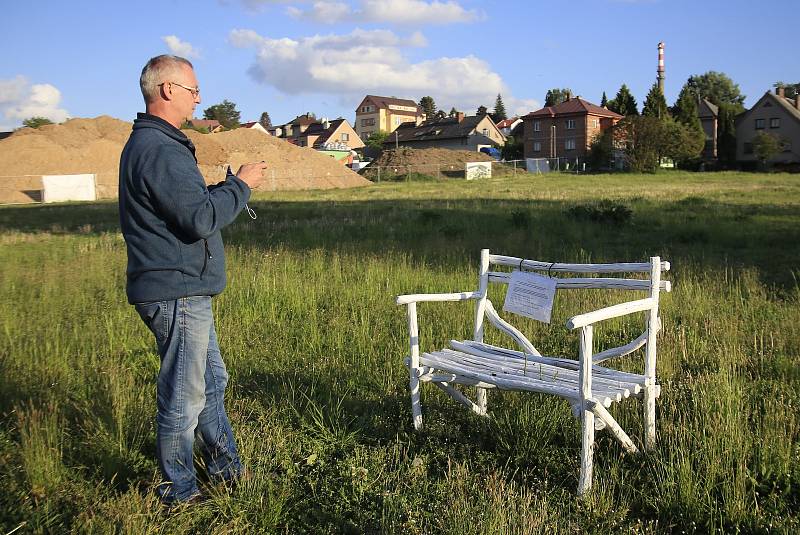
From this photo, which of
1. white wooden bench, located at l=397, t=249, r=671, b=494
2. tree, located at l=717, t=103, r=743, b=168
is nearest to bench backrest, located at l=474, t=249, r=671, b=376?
white wooden bench, located at l=397, t=249, r=671, b=494

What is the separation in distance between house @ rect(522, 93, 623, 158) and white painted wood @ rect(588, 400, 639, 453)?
67.6m

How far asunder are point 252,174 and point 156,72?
59 centimetres

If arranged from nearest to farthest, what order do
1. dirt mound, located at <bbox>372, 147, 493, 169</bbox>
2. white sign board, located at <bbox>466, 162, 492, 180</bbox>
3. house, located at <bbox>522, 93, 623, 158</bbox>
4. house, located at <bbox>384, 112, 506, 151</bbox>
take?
white sign board, located at <bbox>466, 162, 492, 180</bbox>
dirt mound, located at <bbox>372, 147, 493, 169</bbox>
house, located at <bbox>522, 93, 623, 158</bbox>
house, located at <bbox>384, 112, 506, 151</bbox>

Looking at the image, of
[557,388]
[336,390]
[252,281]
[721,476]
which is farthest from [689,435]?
[252,281]

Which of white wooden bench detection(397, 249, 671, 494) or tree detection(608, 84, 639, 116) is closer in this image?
white wooden bench detection(397, 249, 671, 494)

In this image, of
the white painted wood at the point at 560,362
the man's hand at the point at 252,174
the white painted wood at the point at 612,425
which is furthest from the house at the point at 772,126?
the man's hand at the point at 252,174

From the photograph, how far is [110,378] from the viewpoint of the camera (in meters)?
4.32

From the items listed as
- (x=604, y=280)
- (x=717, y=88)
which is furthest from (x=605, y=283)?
(x=717, y=88)

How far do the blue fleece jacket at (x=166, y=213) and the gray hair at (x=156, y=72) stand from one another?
0.11 m

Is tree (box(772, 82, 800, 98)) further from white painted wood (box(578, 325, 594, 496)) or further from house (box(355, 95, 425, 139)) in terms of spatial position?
white painted wood (box(578, 325, 594, 496))

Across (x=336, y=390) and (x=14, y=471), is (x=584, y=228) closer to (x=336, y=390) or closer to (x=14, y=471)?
(x=336, y=390)

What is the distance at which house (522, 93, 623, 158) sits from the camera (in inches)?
2704

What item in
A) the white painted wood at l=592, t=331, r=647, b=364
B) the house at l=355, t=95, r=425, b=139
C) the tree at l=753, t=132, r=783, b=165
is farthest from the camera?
the house at l=355, t=95, r=425, b=139

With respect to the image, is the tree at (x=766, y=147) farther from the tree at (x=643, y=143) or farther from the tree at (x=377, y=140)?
the tree at (x=377, y=140)
